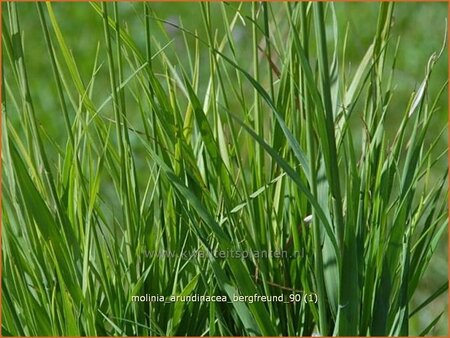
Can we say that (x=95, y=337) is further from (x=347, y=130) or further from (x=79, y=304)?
(x=347, y=130)

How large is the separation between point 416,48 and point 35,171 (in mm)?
1300

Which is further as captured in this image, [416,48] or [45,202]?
[416,48]

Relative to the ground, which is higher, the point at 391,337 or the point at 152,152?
the point at 152,152

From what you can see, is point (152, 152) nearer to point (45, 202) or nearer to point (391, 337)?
point (45, 202)

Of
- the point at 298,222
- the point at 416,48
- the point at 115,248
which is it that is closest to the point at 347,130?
the point at 298,222

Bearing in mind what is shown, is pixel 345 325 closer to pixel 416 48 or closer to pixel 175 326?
pixel 175 326

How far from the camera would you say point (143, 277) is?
66cm

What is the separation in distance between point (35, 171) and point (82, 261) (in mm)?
90

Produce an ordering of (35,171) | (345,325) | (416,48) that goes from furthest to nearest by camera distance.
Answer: (416,48) < (35,171) < (345,325)

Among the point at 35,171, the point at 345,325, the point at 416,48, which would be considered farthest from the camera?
the point at 416,48

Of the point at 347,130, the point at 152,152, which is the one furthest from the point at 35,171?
the point at 347,130

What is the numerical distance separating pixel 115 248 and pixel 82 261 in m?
0.03

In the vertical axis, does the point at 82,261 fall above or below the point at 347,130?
below

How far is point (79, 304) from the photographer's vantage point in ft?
2.20
